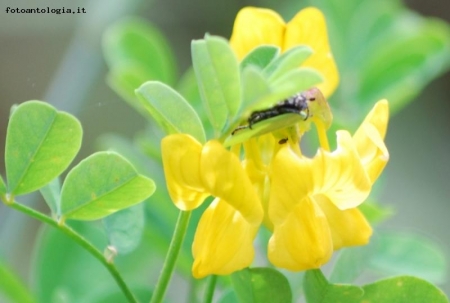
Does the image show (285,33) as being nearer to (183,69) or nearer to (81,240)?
(81,240)

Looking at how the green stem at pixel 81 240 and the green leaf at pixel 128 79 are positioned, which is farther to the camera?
the green leaf at pixel 128 79

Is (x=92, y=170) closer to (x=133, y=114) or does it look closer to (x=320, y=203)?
(x=320, y=203)

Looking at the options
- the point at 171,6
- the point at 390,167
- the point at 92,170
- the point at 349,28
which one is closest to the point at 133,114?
the point at 171,6

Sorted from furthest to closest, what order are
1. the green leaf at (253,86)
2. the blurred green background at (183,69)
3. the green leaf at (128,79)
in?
the blurred green background at (183,69)
the green leaf at (128,79)
the green leaf at (253,86)

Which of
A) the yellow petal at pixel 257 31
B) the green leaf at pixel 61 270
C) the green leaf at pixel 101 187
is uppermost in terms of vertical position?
the yellow petal at pixel 257 31

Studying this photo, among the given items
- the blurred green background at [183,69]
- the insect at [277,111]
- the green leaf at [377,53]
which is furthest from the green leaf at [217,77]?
the blurred green background at [183,69]

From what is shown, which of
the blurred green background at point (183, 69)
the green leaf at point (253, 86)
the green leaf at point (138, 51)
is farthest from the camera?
the blurred green background at point (183, 69)

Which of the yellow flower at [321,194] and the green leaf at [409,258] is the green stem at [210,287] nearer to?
the yellow flower at [321,194]

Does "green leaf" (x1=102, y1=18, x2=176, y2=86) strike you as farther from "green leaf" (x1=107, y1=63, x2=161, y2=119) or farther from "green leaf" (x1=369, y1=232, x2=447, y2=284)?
"green leaf" (x1=369, y1=232, x2=447, y2=284)
